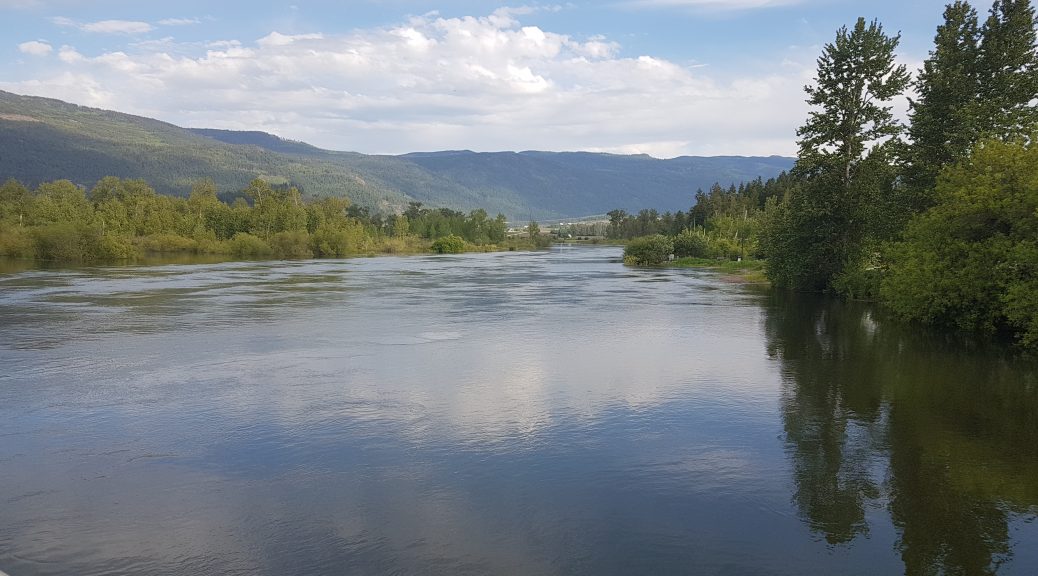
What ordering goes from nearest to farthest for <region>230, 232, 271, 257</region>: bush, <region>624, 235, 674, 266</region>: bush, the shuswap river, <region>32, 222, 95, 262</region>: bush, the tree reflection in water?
the shuswap river, the tree reflection in water, <region>32, 222, 95, 262</region>: bush, <region>624, 235, 674, 266</region>: bush, <region>230, 232, 271, 257</region>: bush

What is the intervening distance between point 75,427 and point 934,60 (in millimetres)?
46168

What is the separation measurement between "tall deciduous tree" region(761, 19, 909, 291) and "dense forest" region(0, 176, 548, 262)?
87886 mm

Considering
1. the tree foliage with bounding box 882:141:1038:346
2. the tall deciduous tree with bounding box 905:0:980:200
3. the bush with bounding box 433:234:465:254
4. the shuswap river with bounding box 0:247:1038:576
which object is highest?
the tall deciduous tree with bounding box 905:0:980:200

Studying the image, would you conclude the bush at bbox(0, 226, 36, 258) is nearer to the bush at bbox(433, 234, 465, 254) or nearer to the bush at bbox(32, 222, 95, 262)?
the bush at bbox(32, 222, 95, 262)

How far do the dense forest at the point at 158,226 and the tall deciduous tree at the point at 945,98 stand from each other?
9454cm

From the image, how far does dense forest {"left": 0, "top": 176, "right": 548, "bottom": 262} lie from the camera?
91.7 metres

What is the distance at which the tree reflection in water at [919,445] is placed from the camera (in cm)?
1020

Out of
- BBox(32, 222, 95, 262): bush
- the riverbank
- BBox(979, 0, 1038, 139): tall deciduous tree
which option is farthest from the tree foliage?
BBox(32, 222, 95, 262): bush

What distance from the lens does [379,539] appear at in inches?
390

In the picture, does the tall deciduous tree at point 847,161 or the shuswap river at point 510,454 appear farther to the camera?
the tall deciduous tree at point 847,161

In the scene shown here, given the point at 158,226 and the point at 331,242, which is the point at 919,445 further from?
the point at 158,226

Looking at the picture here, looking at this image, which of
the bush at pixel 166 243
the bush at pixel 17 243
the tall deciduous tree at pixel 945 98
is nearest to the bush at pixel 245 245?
the bush at pixel 166 243

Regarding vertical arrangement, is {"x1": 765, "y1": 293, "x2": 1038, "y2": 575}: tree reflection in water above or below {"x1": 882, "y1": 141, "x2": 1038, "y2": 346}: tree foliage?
below

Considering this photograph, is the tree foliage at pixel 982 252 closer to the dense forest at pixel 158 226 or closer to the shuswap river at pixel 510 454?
the shuswap river at pixel 510 454
